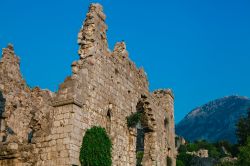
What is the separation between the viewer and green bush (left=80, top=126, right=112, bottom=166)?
528 inches

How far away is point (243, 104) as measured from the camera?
199 metres

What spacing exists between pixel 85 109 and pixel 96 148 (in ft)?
4.51

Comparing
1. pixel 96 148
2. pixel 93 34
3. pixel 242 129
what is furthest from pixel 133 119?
pixel 242 129

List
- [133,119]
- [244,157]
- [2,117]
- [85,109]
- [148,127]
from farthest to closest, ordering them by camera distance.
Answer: [244,157], [148,127], [133,119], [2,117], [85,109]

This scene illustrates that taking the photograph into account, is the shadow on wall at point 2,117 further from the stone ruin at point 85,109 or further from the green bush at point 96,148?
the green bush at point 96,148

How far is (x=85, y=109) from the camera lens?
1395 centimetres

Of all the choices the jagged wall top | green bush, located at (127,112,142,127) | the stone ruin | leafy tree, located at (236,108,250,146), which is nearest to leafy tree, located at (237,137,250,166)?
the stone ruin

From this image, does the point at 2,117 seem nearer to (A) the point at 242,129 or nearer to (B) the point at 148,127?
(B) the point at 148,127

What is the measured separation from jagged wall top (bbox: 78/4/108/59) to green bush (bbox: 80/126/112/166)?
287cm

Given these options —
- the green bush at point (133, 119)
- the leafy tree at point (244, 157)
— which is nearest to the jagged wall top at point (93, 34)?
the green bush at point (133, 119)

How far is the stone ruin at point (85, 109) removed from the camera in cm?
1313

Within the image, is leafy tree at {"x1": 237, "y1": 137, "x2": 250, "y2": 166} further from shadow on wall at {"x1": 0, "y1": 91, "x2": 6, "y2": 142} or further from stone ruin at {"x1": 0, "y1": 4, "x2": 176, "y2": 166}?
shadow on wall at {"x1": 0, "y1": 91, "x2": 6, "y2": 142}

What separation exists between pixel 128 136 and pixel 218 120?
184208mm

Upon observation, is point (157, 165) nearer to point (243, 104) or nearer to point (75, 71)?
point (75, 71)
